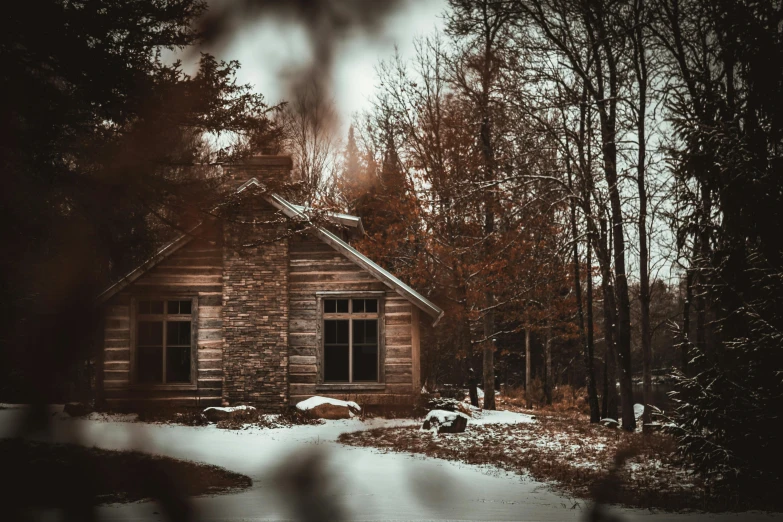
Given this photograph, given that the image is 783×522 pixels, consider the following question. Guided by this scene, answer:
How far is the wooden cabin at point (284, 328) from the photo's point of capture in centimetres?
1869

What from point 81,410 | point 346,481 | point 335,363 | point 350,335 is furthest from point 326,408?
point 346,481

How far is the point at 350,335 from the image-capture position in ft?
62.6

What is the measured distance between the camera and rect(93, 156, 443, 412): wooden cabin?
1869cm

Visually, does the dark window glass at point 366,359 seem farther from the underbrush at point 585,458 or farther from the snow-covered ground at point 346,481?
the underbrush at point 585,458

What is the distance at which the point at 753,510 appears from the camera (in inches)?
316

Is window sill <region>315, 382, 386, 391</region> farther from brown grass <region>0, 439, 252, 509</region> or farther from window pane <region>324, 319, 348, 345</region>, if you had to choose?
brown grass <region>0, 439, 252, 509</region>

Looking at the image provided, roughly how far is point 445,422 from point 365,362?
12.5ft

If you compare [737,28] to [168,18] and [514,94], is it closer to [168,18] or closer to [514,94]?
[168,18]

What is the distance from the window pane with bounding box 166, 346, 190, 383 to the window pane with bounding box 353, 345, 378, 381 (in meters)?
4.61

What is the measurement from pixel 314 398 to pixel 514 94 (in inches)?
362

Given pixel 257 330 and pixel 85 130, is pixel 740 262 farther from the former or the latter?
pixel 257 330

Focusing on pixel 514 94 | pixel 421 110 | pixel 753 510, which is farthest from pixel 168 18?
pixel 421 110

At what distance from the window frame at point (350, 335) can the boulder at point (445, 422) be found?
110 inches

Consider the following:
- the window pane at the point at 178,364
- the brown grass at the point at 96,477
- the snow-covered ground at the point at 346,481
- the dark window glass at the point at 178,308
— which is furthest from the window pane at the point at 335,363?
the brown grass at the point at 96,477
